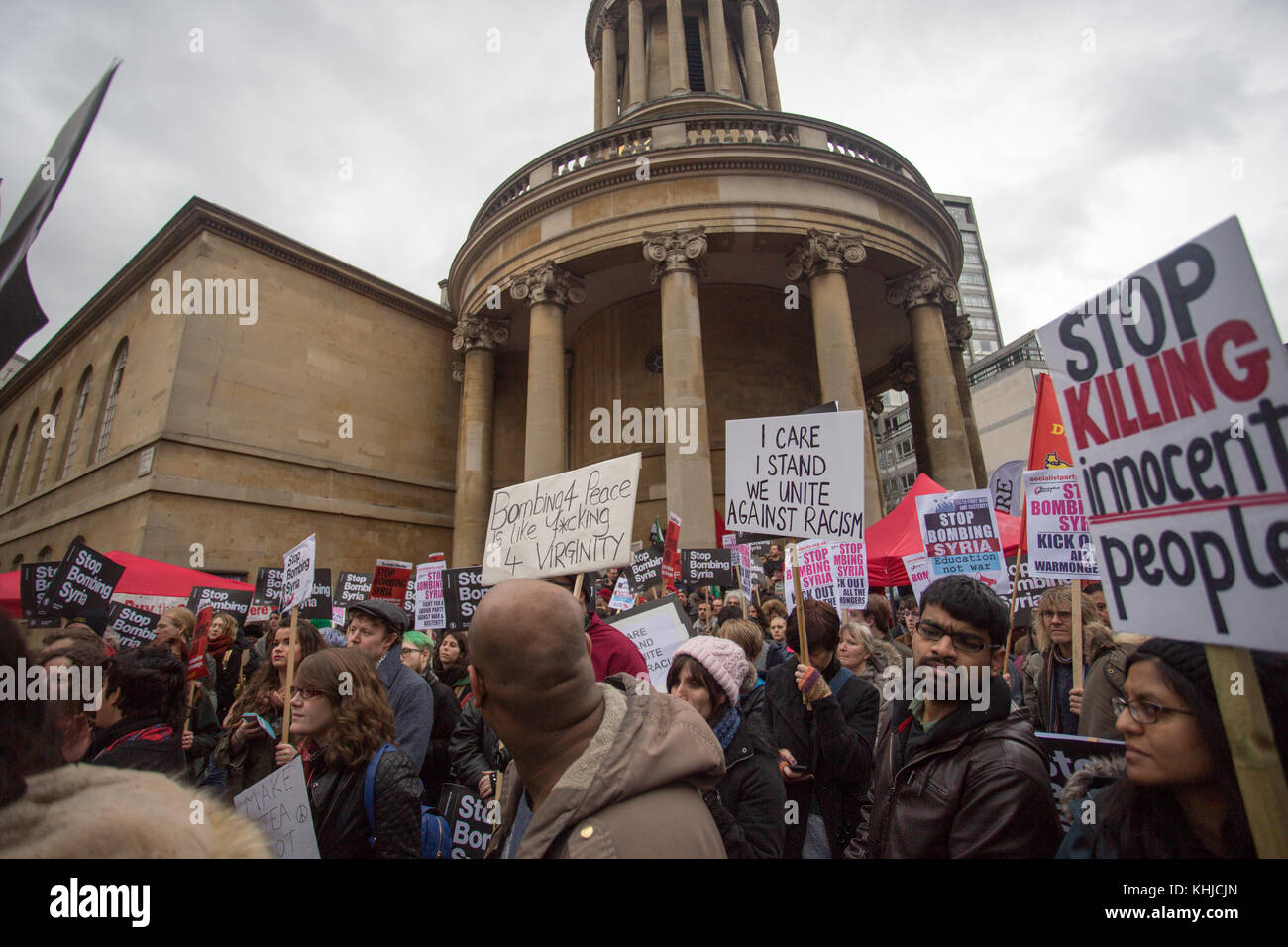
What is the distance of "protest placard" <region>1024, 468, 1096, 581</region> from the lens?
15.4ft

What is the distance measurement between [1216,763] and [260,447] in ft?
63.4

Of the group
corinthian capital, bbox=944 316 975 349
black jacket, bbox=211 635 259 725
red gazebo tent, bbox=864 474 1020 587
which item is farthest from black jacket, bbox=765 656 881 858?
corinthian capital, bbox=944 316 975 349

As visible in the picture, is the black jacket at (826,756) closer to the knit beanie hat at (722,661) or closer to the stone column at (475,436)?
the knit beanie hat at (722,661)

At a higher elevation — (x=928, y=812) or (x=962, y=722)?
(x=962, y=722)

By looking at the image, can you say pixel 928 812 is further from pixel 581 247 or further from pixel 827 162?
pixel 827 162

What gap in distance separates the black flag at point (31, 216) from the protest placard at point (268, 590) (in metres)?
8.58

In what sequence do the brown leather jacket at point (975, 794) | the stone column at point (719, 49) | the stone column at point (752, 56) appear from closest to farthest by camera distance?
the brown leather jacket at point (975, 794) < the stone column at point (719, 49) < the stone column at point (752, 56)

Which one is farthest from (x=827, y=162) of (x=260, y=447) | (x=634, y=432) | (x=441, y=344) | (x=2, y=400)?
(x=2, y=400)

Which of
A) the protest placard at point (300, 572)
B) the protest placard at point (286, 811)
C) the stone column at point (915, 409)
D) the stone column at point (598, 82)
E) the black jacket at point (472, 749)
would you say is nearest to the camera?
the protest placard at point (286, 811)

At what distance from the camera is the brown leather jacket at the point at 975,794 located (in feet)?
6.73

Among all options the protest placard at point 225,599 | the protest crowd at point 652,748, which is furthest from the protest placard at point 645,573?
the protest placard at point 225,599

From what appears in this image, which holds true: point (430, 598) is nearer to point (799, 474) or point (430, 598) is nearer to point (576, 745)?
point (799, 474)

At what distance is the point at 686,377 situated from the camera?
1534 cm

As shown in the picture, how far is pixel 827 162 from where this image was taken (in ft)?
55.2
